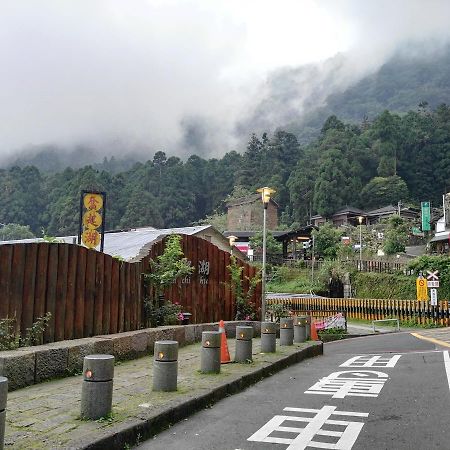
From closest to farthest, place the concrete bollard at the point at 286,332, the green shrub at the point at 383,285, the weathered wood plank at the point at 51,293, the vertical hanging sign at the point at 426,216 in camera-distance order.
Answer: the weathered wood plank at the point at 51,293 → the concrete bollard at the point at 286,332 → the green shrub at the point at 383,285 → the vertical hanging sign at the point at 426,216

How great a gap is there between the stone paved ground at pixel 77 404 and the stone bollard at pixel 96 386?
99mm

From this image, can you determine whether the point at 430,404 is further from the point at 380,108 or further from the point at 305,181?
the point at 380,108

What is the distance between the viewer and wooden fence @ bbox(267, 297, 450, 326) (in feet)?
79.4

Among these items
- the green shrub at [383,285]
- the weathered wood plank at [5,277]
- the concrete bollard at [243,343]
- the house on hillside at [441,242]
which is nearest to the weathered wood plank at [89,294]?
the weathered wood plank at [5,277]

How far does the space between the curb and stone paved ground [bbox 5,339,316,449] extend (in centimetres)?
7

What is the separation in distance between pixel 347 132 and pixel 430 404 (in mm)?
88631

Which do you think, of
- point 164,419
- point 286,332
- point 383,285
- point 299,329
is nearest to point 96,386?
point 164,419

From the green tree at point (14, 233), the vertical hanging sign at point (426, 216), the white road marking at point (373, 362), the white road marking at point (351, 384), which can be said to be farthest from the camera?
the green tree at point (14, 233)

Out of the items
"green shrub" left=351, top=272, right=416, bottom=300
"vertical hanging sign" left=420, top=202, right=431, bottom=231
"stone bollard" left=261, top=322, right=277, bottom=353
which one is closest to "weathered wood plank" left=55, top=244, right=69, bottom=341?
"stone bollard" left=261, top=322, right=277, bottom=353

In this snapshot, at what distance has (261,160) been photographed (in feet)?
336

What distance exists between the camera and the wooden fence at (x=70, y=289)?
6.98 m

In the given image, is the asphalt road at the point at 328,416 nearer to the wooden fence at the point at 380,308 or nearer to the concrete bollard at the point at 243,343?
the concrete bollard at the point at 243,343

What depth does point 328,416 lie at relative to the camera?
5.46 meters

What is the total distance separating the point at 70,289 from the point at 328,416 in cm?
471
